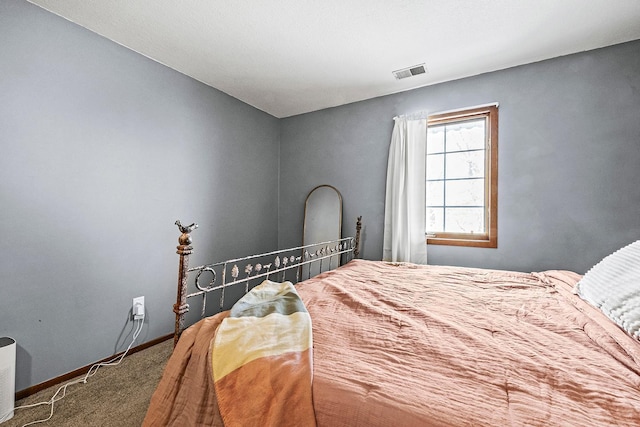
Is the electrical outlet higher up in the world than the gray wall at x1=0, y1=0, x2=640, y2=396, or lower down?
lower down

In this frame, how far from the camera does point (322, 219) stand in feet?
10.9

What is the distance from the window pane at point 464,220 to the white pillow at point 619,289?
1.15m

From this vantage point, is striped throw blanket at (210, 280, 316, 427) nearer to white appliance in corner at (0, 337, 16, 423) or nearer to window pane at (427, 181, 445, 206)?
white appliance in corner at (0, 337, 16, 423)

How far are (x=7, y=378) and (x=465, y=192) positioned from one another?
11.3ft

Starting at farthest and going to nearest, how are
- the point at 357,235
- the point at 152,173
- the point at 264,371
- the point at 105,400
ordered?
the point at 357,235
the point at 152,173
the point at 105,400
the point at 264,371

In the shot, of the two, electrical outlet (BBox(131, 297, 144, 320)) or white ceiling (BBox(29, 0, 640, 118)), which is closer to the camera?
white ceiling (BBox(29, 0, 640, 118))

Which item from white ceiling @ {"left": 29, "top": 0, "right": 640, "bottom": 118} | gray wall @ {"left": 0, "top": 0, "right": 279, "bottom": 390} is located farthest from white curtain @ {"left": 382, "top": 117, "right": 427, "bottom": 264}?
gray wall @ {"left": 0, "top": 0, "right": 279, "bottom": 390}

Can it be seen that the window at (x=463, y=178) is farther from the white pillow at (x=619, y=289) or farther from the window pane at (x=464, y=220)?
the white pillow at (x=619, y=289)

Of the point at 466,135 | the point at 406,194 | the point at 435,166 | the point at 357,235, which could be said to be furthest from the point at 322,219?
the point at 466,135

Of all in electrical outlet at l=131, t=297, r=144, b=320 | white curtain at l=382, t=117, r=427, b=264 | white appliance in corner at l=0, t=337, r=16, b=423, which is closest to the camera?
white appliance in corner at l=0, t=337, r=16, b=423

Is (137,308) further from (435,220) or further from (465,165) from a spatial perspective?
(465,165)

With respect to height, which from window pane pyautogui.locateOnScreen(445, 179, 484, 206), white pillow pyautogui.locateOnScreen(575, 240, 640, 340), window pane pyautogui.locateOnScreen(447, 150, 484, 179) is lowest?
white pillow pyautogui.locateOnScreen(575, 240, 640, 340)

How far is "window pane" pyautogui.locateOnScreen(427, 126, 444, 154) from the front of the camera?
2.81 metres

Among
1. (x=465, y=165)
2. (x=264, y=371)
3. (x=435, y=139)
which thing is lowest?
(x=264, y=371)
